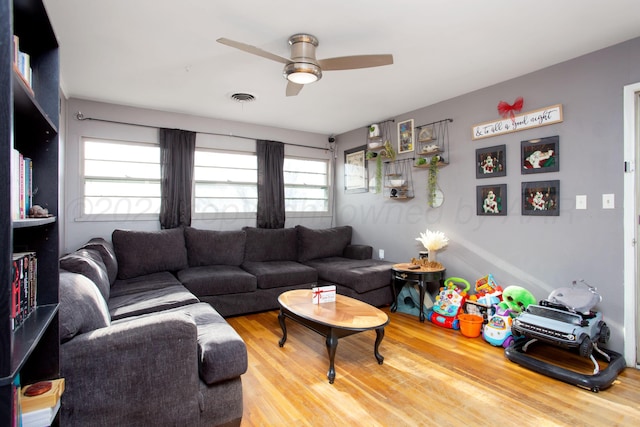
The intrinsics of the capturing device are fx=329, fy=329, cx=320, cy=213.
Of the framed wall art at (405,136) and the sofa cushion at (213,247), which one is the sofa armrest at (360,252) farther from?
the sofa cushion at (213,247)

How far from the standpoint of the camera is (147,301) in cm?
261

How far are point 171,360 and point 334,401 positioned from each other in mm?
1037

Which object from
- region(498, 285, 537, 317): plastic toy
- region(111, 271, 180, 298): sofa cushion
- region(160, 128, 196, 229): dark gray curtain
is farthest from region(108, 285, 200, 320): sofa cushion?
region(498, 285, 537, 317): plastic toy

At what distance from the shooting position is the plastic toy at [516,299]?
2.97 m

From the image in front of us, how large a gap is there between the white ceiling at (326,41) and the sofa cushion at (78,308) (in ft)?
5.60

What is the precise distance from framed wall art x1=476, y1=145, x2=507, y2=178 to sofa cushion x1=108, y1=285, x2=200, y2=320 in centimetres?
311

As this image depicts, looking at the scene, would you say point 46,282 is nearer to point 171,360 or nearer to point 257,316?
point 171,360

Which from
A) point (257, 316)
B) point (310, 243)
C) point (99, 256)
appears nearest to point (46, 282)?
point (99, 256)

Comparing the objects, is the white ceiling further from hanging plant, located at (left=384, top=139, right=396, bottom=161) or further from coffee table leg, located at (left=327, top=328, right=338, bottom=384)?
A: coffee table leg, located at (left=327, top=328, right=338, bottom=384)

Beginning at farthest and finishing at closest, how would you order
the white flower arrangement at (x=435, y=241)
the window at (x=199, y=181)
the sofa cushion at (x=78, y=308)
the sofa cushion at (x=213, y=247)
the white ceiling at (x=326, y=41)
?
1. the sofa cushion at (x=213, y=247)
2. the window at (x=199, y=181)
3. the white flower arrangement at (x=435, y=241)
4. the white ceiling at (x=326, y=41)
5. the sofa cushion at (x=78, y=308)

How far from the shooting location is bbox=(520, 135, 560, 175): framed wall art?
294 cm

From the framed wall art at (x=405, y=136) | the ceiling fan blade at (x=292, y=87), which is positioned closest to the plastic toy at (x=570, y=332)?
the framed wall art at (x=405, y=136)

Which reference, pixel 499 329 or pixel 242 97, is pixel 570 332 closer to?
pixel 499 329

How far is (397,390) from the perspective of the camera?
2178 mm
